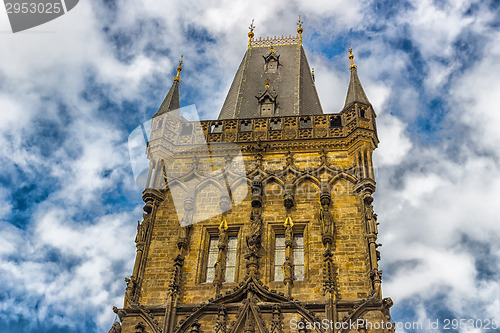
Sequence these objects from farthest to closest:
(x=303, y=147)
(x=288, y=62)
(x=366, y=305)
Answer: (x=288, y=62)
(x=303, y=147)
(x=366, y=305)

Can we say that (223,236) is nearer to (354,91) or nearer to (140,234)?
(140,234)

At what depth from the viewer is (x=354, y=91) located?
23.8 meters

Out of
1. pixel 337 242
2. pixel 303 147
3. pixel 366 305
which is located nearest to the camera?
pixel 366 305

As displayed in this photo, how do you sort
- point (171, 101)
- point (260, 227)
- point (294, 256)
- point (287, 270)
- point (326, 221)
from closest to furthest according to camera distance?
point (287, 270) < point (294, 256) < point (326, 221) < point (260, 227) < point (171, 101)

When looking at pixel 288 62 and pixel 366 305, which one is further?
pixel 288 62

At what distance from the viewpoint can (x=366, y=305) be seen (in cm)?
1703

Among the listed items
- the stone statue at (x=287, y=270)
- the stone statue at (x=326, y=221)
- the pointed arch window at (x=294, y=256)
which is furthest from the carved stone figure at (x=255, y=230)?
the stone statue at (x=326, y=221)

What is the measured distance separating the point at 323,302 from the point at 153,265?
203 inches

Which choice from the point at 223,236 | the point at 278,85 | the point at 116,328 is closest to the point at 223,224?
the point at 223,236

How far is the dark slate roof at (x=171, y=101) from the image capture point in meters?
23.9

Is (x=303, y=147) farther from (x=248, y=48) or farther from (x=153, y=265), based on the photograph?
(x=248, y=48)

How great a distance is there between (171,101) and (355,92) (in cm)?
675

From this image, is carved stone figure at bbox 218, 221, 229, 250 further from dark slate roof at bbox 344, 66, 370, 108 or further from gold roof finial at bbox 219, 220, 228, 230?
dark slate roof at bbox 344, 66, 370, 108

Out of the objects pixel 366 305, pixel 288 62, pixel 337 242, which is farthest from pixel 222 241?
pixel 288 62
